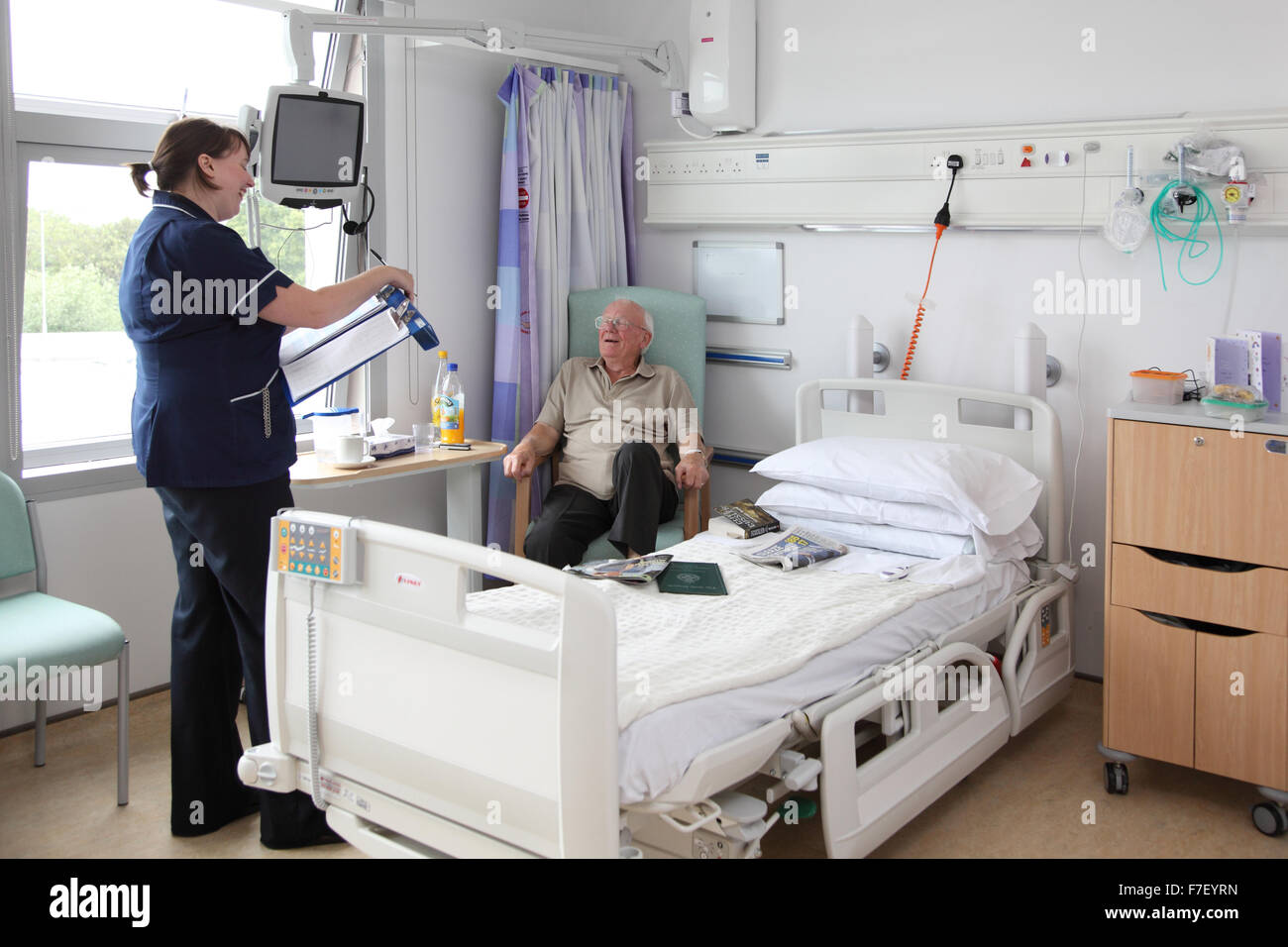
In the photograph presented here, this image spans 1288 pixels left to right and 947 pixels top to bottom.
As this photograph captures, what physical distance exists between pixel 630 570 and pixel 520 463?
104 centimetres

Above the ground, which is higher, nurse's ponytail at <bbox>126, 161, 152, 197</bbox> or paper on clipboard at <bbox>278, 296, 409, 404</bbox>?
nurse's ponytail at <bbox>126, 161, 152, 197</bbox>

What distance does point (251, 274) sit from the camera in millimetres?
2629

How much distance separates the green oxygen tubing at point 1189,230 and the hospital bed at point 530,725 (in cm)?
143

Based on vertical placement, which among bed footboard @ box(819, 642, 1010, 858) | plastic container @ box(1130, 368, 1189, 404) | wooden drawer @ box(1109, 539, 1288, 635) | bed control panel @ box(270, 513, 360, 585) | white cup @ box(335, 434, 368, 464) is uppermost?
plastic container @ box(1130, 368, 1189, 404)

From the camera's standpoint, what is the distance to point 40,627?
9.45ft

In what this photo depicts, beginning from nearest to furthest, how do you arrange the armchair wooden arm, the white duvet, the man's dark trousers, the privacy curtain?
the white duvet
the man's dark trousers
the armchair wooden arm
the privacy curtain

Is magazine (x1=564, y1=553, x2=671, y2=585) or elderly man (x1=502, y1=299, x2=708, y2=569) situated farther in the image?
elderly man (x1=502, y1=299, x2=708, y2=569)

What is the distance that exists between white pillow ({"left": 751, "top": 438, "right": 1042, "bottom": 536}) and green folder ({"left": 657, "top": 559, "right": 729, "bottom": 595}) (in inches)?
22.5

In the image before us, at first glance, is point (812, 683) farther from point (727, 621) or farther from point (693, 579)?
point (693, 579)

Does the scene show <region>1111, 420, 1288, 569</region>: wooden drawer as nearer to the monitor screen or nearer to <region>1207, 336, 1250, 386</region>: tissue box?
<region>1207, 336, 1250, 386</region>: tissue box

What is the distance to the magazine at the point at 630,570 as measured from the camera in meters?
2.96

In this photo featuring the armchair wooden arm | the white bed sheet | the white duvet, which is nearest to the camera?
the white bed sheet

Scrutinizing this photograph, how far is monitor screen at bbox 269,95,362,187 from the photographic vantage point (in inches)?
119

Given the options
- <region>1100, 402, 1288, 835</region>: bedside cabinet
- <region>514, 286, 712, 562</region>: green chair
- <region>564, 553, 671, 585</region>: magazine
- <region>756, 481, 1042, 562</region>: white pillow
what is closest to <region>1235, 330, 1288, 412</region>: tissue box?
<region>1100, 402, 1288, 835</region>: bedside cabinet
